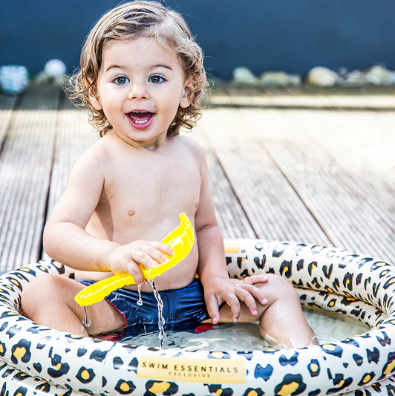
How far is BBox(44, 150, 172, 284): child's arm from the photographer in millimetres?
1602

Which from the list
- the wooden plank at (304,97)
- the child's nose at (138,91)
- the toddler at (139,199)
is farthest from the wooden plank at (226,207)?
the wooden plank at (304,97)

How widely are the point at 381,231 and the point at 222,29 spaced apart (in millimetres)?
3360

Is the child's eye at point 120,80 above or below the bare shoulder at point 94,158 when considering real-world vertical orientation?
above

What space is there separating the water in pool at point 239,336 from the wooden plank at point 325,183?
0.53 meters

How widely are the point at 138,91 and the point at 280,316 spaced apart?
74 cm

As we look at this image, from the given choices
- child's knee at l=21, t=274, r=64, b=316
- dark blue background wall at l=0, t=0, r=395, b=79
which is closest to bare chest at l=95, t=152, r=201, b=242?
child's knee at l=21, t=274, r=64, b=316

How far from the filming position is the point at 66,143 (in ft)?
13.6

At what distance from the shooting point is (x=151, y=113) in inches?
76.1

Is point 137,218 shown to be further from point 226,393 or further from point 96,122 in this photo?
point 226,393

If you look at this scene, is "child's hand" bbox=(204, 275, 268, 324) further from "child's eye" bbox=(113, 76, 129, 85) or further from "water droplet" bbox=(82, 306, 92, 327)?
"child's eye" bbox=(113, 76, 129, 85)

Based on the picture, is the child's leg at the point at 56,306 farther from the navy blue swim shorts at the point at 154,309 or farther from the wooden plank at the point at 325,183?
the wooden plank at the point at 325,183

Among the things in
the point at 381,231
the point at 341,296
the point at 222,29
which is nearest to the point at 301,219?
the point at 381,231

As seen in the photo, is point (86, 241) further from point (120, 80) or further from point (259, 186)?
point (259, 186)

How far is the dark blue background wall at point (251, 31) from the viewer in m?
5.68
